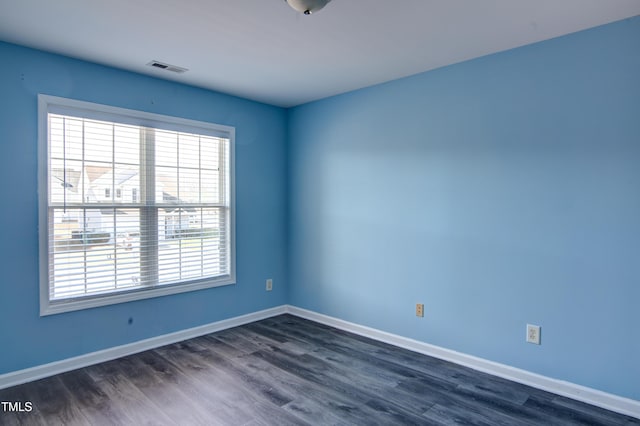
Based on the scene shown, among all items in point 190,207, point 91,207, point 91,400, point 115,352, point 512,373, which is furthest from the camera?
point 190,207

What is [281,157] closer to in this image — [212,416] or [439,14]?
[439,14]

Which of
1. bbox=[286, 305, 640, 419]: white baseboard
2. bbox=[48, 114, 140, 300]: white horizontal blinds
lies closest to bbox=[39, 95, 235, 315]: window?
bbox=[48, 114, 140, 300]: white horizontal blinds

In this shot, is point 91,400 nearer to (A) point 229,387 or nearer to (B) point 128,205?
(A) point 229,387

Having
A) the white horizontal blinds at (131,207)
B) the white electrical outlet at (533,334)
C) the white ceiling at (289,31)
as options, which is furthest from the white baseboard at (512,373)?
the white ceiling at (289,31)

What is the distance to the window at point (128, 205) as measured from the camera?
288cm

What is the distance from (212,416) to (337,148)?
2.70m

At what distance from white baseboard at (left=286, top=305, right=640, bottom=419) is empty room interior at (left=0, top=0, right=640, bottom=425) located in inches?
0.6

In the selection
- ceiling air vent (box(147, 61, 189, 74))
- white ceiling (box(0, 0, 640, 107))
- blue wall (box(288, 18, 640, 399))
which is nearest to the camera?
white ceiling (box(0, 0, 640, 107))

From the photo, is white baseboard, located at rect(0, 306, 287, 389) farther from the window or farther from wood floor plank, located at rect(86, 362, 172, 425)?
the window

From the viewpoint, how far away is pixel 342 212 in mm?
3965

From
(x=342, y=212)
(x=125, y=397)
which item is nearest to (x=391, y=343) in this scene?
(x=342, y=212)

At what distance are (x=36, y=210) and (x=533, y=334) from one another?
146 inches

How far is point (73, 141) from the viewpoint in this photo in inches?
116

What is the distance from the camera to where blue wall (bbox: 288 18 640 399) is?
2.39 metres
